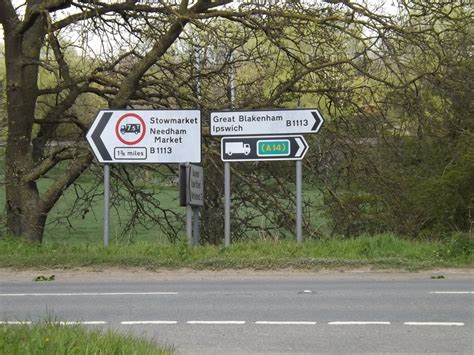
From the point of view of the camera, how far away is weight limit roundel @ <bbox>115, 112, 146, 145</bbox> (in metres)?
13.6

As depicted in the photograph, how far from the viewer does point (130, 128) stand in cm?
1368

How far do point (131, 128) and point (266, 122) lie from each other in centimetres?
255

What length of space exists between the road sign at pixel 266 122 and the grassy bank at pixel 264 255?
203cm

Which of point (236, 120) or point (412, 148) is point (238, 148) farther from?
point (412, 148)

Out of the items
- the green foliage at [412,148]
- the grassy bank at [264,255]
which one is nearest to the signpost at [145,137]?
the grassy bank at [264,255]

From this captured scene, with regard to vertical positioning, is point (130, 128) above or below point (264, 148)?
above

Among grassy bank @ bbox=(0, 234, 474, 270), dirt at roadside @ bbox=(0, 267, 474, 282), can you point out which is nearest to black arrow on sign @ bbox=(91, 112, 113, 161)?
grassy bank @ bbox=(0, 234, 474, 270)

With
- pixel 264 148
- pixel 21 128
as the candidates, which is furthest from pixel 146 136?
pixel 21 128

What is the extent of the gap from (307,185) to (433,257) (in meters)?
6.10

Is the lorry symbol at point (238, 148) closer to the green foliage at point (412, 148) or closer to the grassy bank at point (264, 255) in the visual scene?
the grassy bank at point (264, 255)

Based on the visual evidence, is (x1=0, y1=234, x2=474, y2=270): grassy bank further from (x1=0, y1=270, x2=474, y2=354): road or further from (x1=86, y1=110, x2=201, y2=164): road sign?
(x1=86, y1=110, x2=201, y2=164): road sign

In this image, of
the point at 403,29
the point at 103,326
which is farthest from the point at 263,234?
the point at 103,326

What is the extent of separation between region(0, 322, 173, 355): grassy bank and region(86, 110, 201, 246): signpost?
7.68m

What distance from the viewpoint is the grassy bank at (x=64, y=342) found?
16.5 feet
